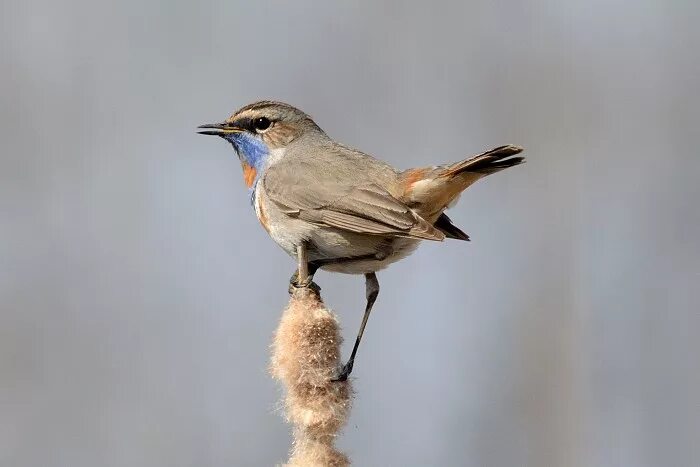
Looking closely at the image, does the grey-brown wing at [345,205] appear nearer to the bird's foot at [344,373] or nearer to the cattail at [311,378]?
the bird's foot at [344,373]

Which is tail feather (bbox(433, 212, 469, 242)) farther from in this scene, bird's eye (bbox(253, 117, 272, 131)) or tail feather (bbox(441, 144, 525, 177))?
bird's eye (bbox(253, 117, 272, 131))

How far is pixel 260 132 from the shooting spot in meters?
3.90

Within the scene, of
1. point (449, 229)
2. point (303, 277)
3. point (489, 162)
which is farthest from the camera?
point (449, 229)

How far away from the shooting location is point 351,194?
3377 millimetres

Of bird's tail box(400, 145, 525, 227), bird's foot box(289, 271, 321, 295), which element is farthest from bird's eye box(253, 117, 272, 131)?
bird's foot box(289, 271, 321, 295)

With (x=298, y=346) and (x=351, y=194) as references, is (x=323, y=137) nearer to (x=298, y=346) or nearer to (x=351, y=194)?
(x=351, y=194)

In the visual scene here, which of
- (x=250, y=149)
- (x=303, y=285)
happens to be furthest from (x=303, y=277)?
(x=250, y=149)

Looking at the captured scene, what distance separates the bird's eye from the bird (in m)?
0.13

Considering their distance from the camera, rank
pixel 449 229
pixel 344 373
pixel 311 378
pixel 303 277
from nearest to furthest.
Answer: pixel 311 378, pixel 344 373, pixel 303 277, pixel 449 229

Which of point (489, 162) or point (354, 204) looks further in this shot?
point (354, 204)

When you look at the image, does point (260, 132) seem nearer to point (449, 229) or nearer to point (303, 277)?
point (449, 229)

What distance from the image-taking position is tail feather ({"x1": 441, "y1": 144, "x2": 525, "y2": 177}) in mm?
3074

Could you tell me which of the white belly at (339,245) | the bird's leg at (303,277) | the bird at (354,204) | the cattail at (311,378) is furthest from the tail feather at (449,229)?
the cattail at (311,378)

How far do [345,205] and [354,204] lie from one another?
0.16 feet
